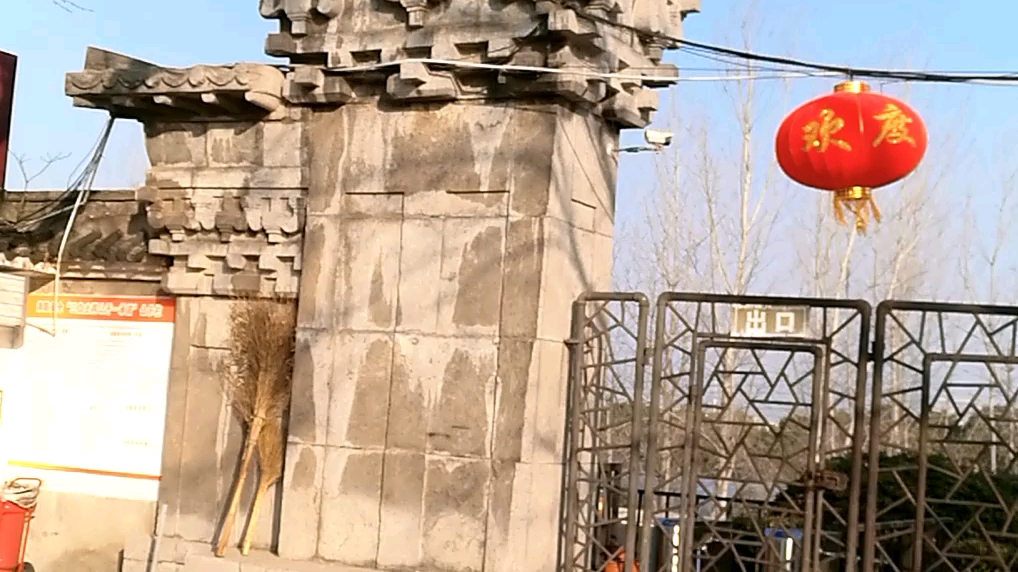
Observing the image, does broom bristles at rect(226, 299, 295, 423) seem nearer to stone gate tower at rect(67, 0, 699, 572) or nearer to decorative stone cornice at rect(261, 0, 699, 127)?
stone gate tower at rect(67, 0, 699, 572)

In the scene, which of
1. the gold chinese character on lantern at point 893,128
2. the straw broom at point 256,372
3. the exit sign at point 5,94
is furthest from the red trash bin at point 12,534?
the gold chinese character on lantern at point 893,128

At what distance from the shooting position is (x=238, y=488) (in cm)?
845

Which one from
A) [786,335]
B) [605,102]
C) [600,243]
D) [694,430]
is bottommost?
[694,430]

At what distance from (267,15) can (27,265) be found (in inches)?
106

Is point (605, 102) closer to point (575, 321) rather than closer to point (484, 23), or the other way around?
point (484, 23)

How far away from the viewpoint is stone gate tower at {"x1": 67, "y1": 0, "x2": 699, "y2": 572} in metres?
7.75

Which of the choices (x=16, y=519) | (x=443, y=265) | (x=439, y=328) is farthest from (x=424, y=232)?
(x=16, y=519)

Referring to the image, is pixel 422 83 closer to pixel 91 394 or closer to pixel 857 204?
pixel 857 204

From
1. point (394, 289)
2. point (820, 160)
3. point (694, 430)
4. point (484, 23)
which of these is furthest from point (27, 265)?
point (820, 160)

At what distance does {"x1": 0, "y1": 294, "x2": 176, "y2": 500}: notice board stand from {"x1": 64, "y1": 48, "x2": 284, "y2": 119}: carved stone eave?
142 cm

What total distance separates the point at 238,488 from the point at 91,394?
1.54 m

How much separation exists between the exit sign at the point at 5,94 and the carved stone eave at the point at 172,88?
4.23ft

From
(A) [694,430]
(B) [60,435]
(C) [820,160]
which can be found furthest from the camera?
(B) [60,435]

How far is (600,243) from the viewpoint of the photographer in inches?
333
